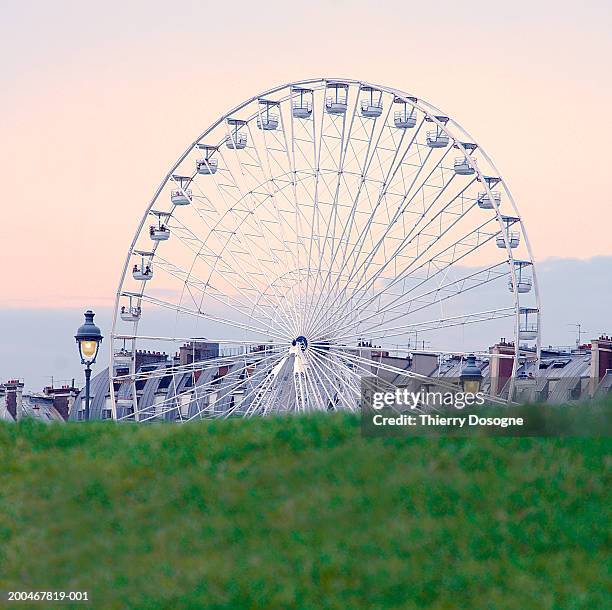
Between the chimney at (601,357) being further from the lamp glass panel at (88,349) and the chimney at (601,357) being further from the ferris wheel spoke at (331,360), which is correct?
the lamp glass panel at (88,349)

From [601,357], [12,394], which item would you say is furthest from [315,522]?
[12,394]

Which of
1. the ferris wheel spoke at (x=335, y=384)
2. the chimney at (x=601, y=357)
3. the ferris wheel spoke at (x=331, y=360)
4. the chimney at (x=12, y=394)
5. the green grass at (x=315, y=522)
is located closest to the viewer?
the green grass at (x=315, y=522)

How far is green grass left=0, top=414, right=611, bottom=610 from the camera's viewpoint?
13352 millimetres

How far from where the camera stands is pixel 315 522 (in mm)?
14609

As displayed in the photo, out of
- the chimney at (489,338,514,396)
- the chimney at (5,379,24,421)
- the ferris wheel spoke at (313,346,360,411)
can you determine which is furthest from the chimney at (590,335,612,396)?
the chimney at (5,379,24,421)

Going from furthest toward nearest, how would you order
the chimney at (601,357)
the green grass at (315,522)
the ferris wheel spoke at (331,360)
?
the chimney at (601,357) < the ferris wheel spoke at (331,360) < the green grass at (315,522)

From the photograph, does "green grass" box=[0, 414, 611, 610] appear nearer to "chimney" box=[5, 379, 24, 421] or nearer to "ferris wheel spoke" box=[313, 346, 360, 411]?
"ferris wheel spoke" box=[313, 346, 360, 411]

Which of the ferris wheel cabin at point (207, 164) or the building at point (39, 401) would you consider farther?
the building at point (39, 401)

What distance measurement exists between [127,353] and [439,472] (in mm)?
33950

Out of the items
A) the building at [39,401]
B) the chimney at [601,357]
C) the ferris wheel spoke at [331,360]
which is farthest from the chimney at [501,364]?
the building at [39,401]

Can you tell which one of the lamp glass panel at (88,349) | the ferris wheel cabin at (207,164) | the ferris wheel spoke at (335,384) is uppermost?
the ferris wheel cabin at (207,164)

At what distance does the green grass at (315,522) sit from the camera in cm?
1335

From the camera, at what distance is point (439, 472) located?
1545cm

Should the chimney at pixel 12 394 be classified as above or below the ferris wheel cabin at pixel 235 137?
below
